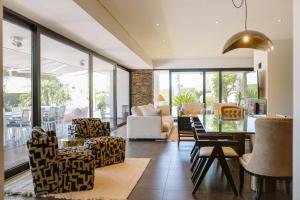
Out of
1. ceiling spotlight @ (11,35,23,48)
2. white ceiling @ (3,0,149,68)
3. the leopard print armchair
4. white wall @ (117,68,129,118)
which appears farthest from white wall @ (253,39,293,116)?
ceiling spotlight @ (11,35,23,48)

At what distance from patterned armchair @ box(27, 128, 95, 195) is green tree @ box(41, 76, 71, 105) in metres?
2.02

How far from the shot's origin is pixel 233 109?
618cm

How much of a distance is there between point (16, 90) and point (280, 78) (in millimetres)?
7226

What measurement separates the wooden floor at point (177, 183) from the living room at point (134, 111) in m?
0.02

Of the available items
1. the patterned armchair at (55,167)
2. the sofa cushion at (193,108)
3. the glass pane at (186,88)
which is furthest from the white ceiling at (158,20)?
the glass pane at (186,88)

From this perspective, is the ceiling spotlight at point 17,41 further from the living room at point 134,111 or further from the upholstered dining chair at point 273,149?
the upholstered dining chair at point 273,149

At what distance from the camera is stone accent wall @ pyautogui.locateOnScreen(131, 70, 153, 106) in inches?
498

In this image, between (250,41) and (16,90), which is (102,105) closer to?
(16,90)

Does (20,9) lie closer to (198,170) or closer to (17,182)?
(17,182)

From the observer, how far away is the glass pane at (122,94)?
38.5ft

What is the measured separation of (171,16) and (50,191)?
13.1ft

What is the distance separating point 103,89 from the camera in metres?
9.14

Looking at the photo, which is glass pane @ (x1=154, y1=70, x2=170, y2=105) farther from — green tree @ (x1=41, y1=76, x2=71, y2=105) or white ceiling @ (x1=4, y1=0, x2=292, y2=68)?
green tree @ (x1=41, y1=76, x2=71, y2=105)

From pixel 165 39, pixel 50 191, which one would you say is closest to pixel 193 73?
pixel 165 39
